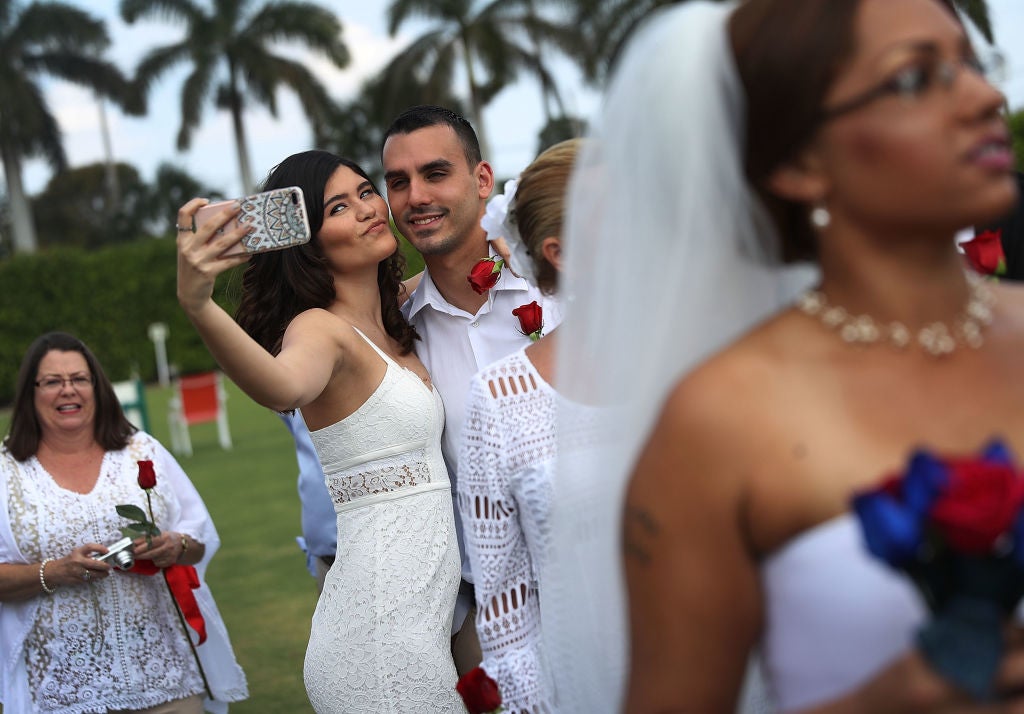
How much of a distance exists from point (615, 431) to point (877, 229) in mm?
527

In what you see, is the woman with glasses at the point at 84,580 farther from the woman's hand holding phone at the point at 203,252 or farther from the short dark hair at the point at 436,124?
the woman's hand holding phone at the point at 203,252

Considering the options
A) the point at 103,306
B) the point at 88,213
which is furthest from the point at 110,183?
the point at 103,306

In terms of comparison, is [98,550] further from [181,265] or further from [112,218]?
[112,218]

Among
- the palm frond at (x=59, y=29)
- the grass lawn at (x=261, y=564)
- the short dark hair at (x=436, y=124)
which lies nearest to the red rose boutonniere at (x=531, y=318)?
the short dark hair at (x=436, y=124)

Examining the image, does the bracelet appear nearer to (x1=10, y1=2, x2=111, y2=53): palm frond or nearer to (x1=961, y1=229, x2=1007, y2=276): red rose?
(x1=961, y1=229, x2=1007, y2=276): red rose

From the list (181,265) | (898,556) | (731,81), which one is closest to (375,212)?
(181,265)

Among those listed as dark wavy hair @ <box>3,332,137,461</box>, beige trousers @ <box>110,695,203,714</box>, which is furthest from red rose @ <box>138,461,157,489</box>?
beige trousers @ <box>110,695,203,714</box>

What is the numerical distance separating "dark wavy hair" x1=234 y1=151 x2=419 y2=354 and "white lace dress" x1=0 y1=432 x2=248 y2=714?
62.3 inches

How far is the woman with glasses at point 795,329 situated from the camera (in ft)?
5.07

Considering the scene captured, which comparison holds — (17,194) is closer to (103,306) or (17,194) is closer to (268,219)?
(103,306)

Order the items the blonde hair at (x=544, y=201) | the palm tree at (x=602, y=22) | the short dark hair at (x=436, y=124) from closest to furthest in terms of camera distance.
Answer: the blonde hair at (x=544, y=201) < the short dark hair at (x=436, y=124) < the palm tree at (x=602, y=22)

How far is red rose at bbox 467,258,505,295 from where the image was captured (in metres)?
3.88

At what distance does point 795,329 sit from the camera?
67.1 inches

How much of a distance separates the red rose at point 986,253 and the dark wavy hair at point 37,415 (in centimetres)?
354
